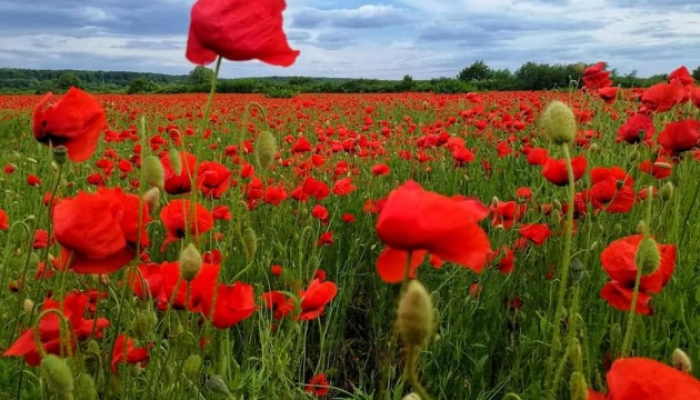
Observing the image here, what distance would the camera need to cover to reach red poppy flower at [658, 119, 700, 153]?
1.95 metres

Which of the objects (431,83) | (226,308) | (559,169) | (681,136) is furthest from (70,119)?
(431,83)

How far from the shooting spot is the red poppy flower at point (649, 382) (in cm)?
61

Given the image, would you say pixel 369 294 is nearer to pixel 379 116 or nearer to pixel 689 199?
pixel 689 199

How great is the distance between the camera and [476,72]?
66.3 ft

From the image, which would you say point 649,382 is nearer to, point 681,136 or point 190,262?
point 190,262

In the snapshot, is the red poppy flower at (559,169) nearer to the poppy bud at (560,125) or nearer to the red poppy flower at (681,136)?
the red poppy flower at (681,136)

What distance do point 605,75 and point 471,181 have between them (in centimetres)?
90

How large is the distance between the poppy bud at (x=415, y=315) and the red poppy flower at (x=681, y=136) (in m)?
1.71

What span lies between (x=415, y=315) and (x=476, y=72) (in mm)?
20455

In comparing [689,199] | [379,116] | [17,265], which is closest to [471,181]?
[689,199]

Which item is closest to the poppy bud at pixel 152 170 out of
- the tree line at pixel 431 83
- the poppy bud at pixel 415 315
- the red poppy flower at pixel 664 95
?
the poppy bud at pixel 415 315

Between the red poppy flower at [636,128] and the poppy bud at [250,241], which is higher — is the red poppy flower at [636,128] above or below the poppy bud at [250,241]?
above

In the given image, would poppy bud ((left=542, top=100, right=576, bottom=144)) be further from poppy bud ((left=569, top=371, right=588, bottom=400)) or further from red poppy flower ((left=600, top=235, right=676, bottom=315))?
red poppy flower ((left=600, top=235, right=676, bottom=315))

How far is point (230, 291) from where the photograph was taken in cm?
115
